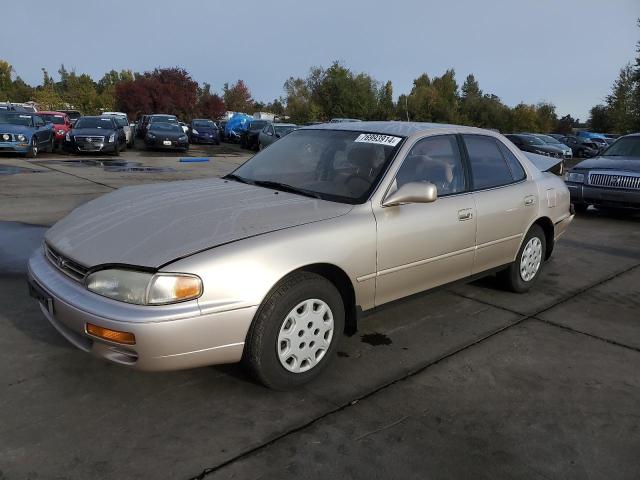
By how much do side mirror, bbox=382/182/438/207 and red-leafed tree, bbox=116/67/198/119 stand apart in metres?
56.7

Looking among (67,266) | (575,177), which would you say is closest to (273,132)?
(575,177)

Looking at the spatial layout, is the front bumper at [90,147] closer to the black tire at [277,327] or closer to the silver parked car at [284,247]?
the silver parked car at [284,247]

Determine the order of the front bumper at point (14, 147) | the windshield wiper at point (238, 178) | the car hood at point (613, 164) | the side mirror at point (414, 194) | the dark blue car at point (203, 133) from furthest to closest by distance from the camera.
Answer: the dark blue car at point (203, 133)
the front bumper at point (14, 147)
the car hood at point (613, 164)
the windshield wiper at point (238, 178)
the side mirror at point (414, 194)

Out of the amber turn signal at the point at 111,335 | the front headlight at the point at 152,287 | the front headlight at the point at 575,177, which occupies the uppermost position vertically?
the front headlight at the point at 575,177

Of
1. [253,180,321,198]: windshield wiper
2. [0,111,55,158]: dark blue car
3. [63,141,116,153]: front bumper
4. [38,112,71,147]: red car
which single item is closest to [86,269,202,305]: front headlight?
[253,180,321,198]: windshield wiper

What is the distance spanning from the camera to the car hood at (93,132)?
1748 cm

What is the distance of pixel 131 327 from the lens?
2.48 metres

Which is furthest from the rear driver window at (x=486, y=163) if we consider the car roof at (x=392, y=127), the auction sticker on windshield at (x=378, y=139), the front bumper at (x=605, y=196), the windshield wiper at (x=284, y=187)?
the front bumper at (x=605, y=196)

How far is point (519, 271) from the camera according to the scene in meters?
4.75

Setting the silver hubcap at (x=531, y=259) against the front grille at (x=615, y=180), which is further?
the front grille at (x=615, y=180)

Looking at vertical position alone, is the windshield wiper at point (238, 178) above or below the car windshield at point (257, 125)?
below

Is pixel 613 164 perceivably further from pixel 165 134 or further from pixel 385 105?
pixel 385 105

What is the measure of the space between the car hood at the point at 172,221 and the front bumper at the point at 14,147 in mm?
14266

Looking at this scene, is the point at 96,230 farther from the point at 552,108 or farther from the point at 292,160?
the point at 552,108
